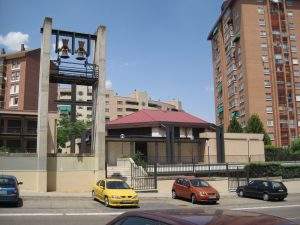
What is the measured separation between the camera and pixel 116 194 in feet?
82.7

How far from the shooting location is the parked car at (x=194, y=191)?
29.1 m

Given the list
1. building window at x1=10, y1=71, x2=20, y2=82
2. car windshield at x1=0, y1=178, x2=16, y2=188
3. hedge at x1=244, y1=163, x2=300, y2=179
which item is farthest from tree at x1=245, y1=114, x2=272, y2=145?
car windshield at x1=0, y1=178, x2=16, y2=188

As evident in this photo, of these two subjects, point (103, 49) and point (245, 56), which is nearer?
point (103, 49)

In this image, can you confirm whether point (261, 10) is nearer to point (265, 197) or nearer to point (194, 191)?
point (265, 197)

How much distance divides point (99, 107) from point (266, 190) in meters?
14.1

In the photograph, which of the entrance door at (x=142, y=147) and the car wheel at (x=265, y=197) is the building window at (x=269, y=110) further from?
the car wheel at (x=265, y=197)

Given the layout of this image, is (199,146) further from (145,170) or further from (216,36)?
(216,36)

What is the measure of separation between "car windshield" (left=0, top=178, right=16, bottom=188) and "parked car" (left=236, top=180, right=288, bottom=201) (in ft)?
56.4

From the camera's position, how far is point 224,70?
Answer: 325ft

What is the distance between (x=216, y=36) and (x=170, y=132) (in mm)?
57996

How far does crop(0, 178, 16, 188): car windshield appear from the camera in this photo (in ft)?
78.4

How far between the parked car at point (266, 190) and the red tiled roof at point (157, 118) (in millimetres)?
20490

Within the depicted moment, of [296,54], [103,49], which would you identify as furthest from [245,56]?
[103,49]

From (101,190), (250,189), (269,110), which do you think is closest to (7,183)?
(101,190)
